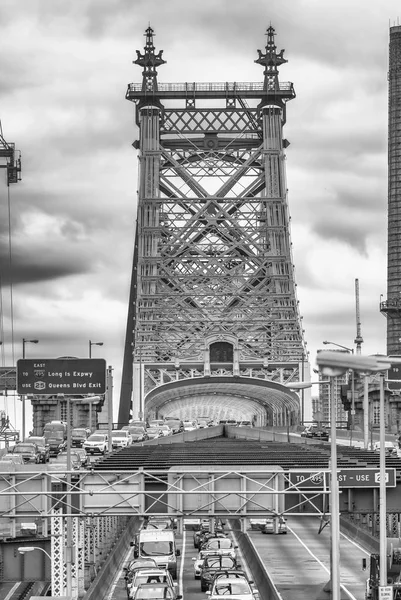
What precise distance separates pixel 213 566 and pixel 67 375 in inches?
365

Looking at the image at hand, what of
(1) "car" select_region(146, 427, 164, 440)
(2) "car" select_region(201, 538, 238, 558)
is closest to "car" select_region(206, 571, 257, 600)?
(2) "car" select_region(201, 538, 238, 558)

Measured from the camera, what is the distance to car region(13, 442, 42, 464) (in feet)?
283

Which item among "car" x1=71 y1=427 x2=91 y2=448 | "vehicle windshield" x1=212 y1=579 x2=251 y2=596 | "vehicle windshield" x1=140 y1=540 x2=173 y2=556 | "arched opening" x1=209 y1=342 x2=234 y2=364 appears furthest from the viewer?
"arched opening" x1=209 y1=342 x2=234 y2=364

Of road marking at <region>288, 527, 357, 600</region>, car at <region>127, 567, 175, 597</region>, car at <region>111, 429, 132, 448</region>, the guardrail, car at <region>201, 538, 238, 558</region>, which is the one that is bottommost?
road marking at <region>288, 527, 357, 600</region>

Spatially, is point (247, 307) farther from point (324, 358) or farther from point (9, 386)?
point (324, 358)

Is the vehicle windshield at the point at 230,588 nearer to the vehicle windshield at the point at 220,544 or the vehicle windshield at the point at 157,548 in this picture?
the vehicle windshield at the point at 157,548

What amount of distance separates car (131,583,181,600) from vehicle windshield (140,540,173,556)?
1472 centimetres

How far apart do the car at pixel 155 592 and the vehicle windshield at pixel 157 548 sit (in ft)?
48.3

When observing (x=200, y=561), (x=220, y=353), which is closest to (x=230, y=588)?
(x=200, y=561)

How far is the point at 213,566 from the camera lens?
6050cm

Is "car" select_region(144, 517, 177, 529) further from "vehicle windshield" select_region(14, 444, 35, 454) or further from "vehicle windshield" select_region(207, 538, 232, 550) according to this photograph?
"vehicle windshield" select_region(14, 444, 35, 454)

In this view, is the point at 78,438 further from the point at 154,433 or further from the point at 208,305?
the point at 208,305

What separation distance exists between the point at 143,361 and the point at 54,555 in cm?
12683

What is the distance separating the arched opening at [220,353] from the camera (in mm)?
178750
